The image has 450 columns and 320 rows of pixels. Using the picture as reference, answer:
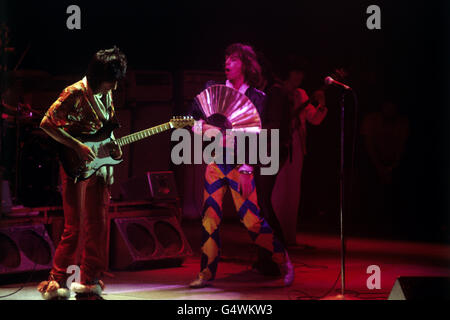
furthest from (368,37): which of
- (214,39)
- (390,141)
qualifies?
Result: (214,39)

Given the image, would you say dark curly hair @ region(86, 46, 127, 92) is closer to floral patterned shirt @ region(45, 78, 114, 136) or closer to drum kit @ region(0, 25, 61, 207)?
floral patterned shirt @ region(45, 78, 114, 136)

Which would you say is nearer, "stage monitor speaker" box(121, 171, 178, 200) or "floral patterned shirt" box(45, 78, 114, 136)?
"floral patterned shirt" box(45, 78, 114, 136)

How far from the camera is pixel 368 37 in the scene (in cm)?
883

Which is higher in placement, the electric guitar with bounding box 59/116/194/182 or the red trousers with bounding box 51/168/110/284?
the electric guitar with bounding box 59/116/194/182

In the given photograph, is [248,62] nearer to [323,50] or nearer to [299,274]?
[299,274]

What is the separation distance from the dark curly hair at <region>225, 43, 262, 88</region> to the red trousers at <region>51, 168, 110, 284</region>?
4.82 feet

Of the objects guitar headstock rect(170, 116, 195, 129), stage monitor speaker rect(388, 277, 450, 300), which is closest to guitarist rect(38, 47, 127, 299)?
guitar headstock rect(170, 116, 195, 129)

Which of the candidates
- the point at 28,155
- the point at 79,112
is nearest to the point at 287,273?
the point at 79,112

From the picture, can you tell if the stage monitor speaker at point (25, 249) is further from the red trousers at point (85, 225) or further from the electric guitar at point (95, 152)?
the electric guitar at point (95, 152)

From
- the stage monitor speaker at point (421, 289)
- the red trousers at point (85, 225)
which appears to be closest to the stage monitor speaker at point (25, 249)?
the red trousers at point (85, 225)

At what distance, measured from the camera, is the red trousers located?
13.9ft

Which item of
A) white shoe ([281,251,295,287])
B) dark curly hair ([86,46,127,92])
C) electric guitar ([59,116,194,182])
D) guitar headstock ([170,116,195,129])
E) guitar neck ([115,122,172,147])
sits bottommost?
white shoe ([281,251,295,287])

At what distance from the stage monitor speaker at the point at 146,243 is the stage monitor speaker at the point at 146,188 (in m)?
0.23

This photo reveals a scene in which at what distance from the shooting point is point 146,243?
5.65 m
